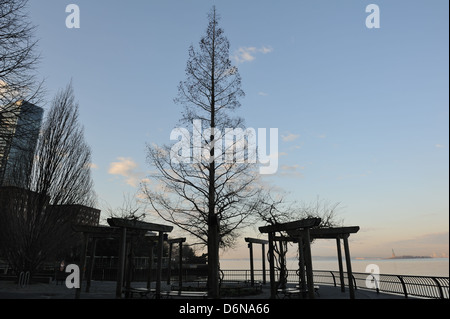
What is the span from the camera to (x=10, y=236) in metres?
17.7

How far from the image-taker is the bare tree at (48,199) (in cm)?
1781

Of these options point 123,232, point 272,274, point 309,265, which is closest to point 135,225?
point 123,232

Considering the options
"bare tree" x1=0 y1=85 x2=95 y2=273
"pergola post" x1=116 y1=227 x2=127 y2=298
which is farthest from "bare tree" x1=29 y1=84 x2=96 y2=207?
"pergola post" x1=116 y1=227 x2=127 y2=298

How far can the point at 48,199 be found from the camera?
19.9 meters

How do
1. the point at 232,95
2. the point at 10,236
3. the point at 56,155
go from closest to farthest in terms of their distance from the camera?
the point at 232,95 → the point at 10,236 → the point at 56,155

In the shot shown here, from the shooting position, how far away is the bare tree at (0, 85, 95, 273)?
1781 cm

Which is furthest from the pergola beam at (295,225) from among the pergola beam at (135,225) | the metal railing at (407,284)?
the pergola beam at (135,225)

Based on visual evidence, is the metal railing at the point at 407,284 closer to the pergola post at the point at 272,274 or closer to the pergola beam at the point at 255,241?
the pergola post at the point at 272,274

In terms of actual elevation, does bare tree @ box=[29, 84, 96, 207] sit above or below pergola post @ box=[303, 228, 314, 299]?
above

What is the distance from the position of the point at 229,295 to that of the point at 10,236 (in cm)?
1414

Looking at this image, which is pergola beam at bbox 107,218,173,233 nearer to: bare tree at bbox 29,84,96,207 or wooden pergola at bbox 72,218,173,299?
wooden pergola at bbox 72,218,173,299
